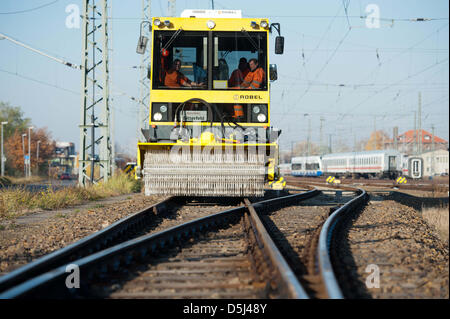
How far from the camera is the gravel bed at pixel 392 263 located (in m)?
4.03

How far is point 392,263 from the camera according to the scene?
16.6ft

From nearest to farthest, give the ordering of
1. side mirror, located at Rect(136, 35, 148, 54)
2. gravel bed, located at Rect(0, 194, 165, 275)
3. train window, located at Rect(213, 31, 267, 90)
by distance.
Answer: gravel bed, located at Rect(0, 194, 165, 275) → side mirror, located at Rect(136, 35, 148, 54) → train window, located at Rect(213, 31, 267, 90)

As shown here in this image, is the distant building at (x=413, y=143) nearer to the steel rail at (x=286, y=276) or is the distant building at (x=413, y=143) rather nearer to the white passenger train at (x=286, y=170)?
the white passenger train at (x=286, y=170)

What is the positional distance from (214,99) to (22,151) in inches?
2644

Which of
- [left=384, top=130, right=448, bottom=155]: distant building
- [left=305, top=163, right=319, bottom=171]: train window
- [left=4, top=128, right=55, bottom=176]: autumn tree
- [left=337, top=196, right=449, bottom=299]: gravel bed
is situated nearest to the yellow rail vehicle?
[left=337, top=196, right=449, bottom=299]: gravel bed

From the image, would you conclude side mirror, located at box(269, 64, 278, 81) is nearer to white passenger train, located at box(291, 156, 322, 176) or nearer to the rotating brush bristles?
the rotating brush bristles

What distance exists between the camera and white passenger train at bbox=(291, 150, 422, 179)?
50781 mm

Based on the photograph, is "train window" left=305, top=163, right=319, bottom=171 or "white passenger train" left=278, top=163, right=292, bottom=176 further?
"white passenger train" left=278, top=163, right=292, bottom=176

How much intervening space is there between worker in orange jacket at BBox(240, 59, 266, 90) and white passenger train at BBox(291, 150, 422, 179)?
34.3 meters

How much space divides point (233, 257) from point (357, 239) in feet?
8.14

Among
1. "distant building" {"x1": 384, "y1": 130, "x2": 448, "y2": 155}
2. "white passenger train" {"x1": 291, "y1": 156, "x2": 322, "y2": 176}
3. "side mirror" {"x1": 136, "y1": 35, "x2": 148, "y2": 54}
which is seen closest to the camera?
"side mirror" {"x1": 136, "y1": 35, "x2": 148, "y2": 54}

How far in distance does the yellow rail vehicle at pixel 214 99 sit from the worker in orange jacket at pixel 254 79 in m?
0.02

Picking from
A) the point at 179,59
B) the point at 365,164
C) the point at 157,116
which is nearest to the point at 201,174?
the point at 157,116
